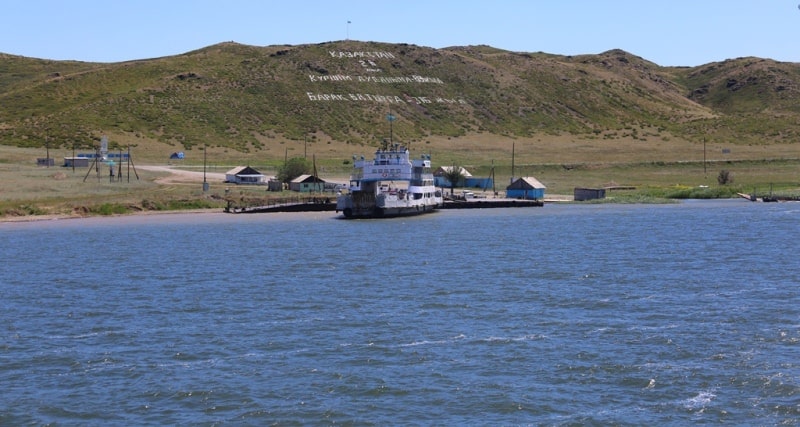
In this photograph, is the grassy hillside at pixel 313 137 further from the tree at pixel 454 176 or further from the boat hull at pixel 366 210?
the boat hull at pixel 366 210

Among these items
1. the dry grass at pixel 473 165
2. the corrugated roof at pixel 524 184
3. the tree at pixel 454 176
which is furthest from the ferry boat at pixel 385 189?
the tree at pixel 454 176

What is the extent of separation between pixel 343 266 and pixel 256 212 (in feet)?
142

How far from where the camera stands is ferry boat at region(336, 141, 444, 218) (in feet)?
303

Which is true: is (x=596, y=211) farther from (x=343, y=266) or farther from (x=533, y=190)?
(x=343, y=266)

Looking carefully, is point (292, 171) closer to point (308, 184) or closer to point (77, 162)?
point (308, 184)

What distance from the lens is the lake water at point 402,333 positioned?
27031 mm

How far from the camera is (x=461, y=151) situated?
16762 centimetres

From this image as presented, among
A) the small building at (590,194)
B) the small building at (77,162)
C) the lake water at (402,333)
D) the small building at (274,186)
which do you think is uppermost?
the small building at (77,162)

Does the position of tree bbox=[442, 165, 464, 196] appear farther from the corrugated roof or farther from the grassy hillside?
the grassy hillside

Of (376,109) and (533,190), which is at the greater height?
(376,109)

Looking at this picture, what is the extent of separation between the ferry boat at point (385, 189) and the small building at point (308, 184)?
52.6 feet

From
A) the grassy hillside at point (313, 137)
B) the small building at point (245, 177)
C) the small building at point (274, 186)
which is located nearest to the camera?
the small building at point (274, 186)

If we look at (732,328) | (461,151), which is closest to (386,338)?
(732,328)

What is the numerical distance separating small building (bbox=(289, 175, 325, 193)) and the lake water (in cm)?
4490
